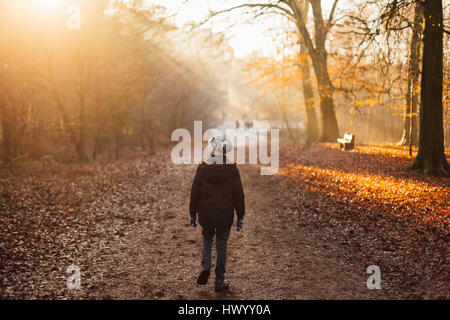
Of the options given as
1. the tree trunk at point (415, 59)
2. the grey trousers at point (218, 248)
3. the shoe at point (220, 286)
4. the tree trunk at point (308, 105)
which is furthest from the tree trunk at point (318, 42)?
the shoe at point (220, 286)

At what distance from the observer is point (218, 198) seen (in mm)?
5070

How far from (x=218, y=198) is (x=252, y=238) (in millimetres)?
2784

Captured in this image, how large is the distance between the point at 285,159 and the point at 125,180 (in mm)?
8340

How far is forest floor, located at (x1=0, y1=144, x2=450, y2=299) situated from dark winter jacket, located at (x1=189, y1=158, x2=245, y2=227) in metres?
1.17

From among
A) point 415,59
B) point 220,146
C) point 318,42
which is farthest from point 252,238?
point 318,42

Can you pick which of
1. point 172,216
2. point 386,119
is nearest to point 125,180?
point 172,216

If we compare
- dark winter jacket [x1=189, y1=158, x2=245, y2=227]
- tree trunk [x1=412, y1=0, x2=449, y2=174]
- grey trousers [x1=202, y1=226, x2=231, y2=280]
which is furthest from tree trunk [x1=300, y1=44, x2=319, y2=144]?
grey trousers [x1=202, y1=226, x2=231, y2=280]

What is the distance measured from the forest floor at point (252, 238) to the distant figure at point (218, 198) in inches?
19.7

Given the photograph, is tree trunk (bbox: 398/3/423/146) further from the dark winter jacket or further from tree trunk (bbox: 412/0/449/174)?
the dark winter jacket

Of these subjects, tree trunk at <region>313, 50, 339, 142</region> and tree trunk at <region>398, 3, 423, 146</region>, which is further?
tree trunk at <region>313, 50, 339, 142</region>

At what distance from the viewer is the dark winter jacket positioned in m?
5.04

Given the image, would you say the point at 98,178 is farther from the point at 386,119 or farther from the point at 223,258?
the point at 386,119

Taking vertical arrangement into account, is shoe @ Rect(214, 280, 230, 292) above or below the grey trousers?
below
